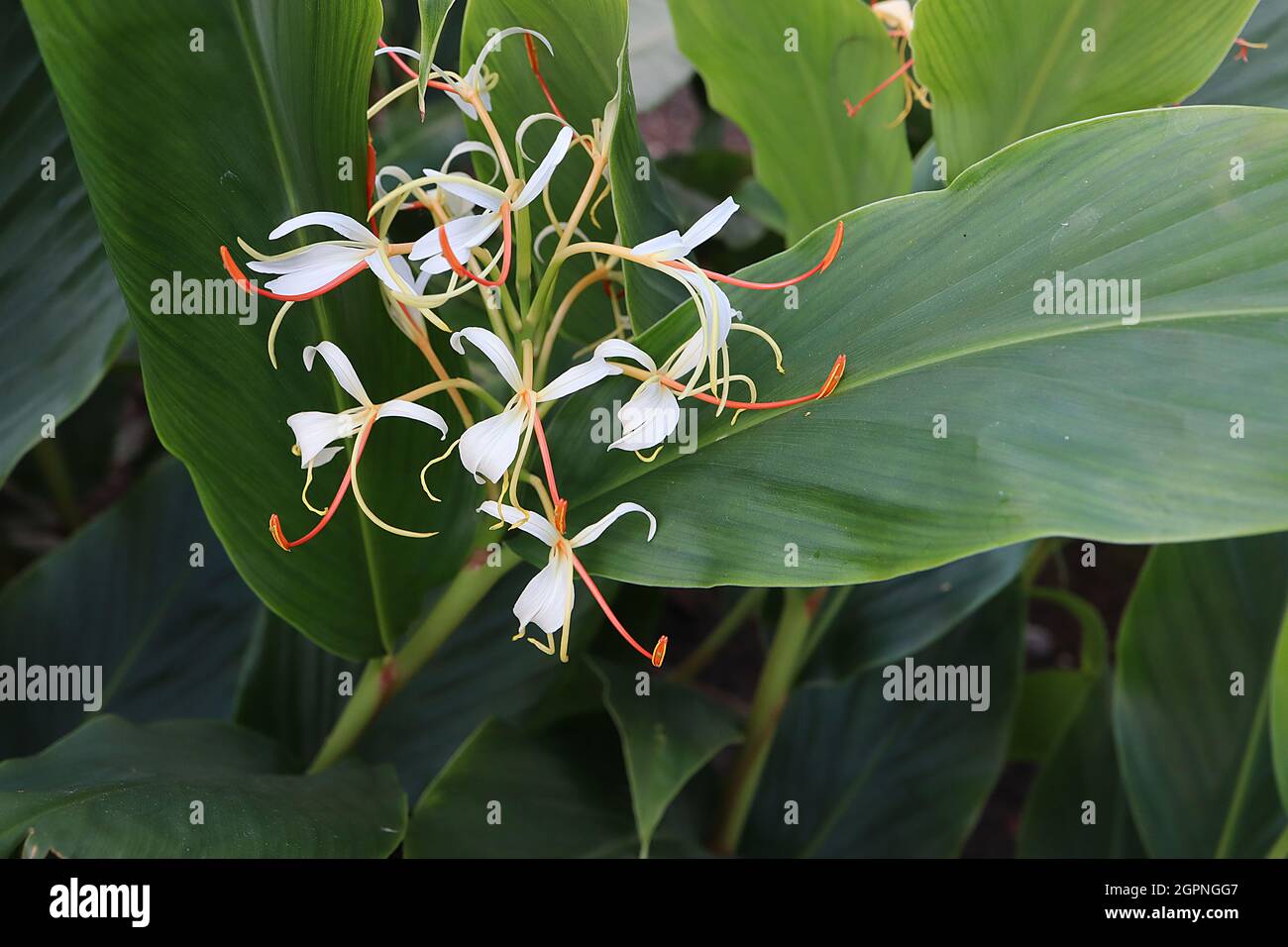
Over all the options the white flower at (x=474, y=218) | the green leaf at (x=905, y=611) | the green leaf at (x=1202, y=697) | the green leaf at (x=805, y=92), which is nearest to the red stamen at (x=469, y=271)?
the white flower at (x=474, y=218)

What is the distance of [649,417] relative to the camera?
16.5 inches

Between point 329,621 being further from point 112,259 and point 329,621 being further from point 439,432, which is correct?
point 112,259

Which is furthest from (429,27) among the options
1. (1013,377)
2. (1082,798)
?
(1082,798)

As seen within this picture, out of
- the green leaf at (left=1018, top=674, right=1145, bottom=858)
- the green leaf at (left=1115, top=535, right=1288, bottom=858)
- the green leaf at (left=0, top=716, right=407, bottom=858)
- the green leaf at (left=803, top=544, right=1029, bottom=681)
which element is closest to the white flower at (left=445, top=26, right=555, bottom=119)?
the green leaf at (left=0, top=716, right=407, bottom=858)

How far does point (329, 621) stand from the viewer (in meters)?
0.58

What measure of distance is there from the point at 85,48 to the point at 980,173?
1.31ft

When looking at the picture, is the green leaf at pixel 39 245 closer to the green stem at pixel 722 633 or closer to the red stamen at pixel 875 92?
the red stamen at pixel 875 92

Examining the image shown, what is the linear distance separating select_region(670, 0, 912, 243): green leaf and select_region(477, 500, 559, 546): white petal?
344 mm

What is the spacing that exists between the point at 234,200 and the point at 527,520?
0.70ft

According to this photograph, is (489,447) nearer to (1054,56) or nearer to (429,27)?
(429,27)
